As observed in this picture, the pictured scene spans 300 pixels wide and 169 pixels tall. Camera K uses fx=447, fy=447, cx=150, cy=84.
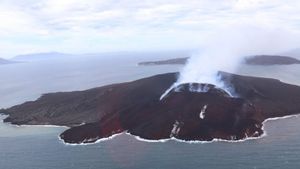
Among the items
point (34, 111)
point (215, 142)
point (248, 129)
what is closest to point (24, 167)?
point (215, 142)

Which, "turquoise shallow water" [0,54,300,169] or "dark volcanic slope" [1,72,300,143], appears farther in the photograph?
"dark volcanic slope" [1,72,300,143]

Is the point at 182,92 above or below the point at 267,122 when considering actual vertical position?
above

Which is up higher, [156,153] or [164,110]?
[164,110]

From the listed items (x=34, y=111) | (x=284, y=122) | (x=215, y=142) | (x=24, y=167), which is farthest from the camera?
(x=34, y=111)

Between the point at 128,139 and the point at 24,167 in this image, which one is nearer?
the point at 24,167

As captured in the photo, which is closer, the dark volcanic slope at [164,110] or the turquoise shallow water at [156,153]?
the turquoise shallow water at [156,153]

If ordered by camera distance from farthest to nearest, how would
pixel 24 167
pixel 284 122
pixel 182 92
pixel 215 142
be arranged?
1. pixel 182 92
2. pixel 284 122
3. pixel 215 142
4. pixel 24 167

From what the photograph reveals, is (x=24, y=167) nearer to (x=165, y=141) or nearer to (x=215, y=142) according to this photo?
(x=165, y=141)

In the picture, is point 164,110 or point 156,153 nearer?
point 156,153
